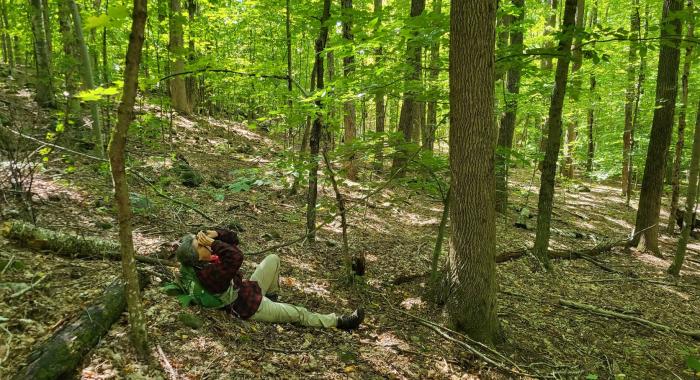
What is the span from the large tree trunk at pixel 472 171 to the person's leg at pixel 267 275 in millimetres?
2088

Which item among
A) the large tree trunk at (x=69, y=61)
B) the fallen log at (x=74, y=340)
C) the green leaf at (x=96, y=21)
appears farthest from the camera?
the large tree trunk at (x=69, y=61)

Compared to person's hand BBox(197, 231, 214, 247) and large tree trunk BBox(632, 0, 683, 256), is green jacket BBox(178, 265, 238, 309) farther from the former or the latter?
large tree trunk BBox(632, 0, 683, 256)

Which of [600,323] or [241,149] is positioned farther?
[241,149]

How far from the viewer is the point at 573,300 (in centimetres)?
594

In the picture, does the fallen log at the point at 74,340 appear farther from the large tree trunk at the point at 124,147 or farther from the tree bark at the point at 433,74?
the tree bark at the point at 433,74

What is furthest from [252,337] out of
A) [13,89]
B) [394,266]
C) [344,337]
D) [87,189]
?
[13,89]

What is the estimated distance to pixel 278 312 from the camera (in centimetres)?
420

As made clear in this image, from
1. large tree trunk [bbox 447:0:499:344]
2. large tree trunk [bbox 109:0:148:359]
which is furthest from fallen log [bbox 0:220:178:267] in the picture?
large tree trunk [bbox 447:0:499:344]

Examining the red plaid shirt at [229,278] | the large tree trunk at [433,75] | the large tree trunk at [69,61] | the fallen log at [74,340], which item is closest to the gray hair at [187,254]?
the red plaid shirt at [229,278]

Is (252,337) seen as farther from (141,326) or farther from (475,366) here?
(475,366)

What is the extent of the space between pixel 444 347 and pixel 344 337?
112 centimetres

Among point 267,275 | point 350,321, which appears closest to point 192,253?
point 267,275

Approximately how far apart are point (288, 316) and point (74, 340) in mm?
2020

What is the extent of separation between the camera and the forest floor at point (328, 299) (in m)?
3.17
